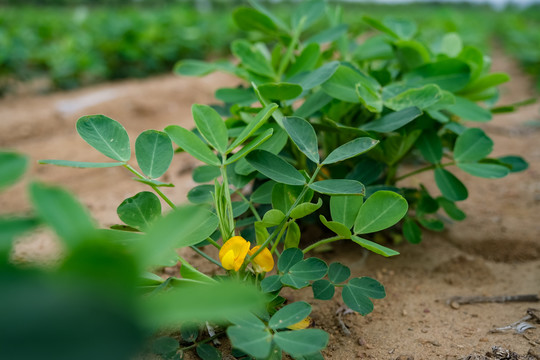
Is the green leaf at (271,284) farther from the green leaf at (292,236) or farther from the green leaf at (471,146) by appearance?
the green leaf at (471,146)

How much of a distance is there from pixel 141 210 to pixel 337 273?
17.2 inches

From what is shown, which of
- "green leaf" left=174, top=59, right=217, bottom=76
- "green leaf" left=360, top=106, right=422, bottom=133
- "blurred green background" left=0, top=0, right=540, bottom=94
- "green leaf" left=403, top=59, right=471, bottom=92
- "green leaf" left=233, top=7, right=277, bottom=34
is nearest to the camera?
"green leaf" left=360, top=106, right=422, bottom=133

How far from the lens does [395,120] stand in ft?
3.51

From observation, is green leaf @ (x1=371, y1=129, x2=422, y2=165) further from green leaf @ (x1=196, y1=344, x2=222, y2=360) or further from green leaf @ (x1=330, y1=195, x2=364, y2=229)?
green leaf @ (x1=196, y1=344, x2=222, y2=360)

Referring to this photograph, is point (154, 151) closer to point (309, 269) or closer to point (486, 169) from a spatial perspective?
point (309, 269)

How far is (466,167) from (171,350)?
2.99 feet

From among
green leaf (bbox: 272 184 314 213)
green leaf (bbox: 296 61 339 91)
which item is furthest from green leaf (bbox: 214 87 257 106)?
green leaf (bbox: 272 184 314 213)

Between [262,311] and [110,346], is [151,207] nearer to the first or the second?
[262,311]

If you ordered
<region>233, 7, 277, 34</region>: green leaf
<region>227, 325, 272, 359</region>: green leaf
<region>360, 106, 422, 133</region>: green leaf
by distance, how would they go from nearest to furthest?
1. <region>227, 325, 272, 359</region>: green leaf
2. <region>360, 106, 422, 133</region>: green leaf
3. <region>233, 7, 277, 34</region>: green leaf

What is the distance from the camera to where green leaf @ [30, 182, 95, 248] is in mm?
435

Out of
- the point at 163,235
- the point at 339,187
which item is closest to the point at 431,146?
the point at 339,187

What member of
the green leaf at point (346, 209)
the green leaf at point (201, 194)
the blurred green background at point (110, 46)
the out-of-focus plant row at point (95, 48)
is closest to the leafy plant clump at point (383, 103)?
the green leaf at point (201, 194)

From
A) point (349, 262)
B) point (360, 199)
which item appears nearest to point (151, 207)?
point (360, 199)

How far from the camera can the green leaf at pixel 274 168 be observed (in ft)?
2.96
